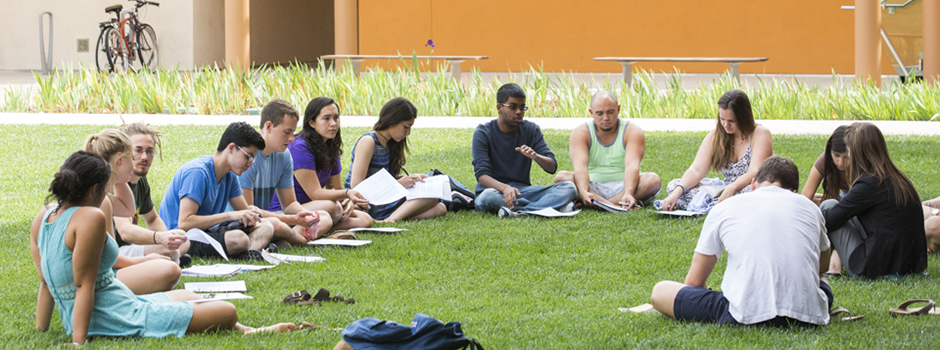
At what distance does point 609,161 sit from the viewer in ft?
23.5

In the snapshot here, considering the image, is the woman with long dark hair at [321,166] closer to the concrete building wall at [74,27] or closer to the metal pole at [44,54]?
the concrete building wall at [74,27]

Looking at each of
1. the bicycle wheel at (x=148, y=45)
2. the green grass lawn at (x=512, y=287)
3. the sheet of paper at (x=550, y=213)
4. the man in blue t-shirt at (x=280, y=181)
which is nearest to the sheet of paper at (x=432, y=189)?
the green grass lawn at (x=512, y=287)

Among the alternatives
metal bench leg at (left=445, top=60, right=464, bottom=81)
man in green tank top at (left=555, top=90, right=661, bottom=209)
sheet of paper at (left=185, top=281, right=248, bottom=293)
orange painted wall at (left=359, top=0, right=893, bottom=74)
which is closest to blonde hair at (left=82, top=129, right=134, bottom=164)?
sheet of paper at (left=185, top=281, right=248, bottom=293)

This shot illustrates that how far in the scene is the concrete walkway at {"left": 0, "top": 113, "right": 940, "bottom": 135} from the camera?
1024 centimetres

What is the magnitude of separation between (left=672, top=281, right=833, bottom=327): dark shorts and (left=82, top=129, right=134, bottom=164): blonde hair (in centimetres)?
254

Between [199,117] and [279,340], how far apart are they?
828cm

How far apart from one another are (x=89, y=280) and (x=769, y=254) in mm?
2583

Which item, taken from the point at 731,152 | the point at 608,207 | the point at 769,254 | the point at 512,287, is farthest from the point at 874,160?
the point at 608,207

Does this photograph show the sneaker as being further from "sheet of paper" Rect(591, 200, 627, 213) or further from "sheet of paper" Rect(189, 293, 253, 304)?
"sheet of paper" Rect(189, 293, 253, 304)

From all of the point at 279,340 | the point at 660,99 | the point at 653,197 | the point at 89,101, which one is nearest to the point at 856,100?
the point at 660,99

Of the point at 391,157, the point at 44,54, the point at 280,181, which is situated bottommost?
the point at 280,181

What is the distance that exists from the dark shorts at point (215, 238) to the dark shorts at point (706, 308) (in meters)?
2.65

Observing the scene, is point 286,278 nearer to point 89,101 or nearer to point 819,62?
point 89,101

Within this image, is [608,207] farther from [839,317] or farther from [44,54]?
[44,54]
